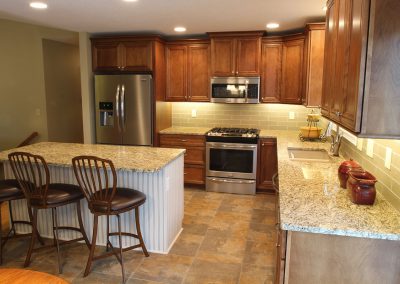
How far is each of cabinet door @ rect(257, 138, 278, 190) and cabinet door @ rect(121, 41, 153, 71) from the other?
199 cm

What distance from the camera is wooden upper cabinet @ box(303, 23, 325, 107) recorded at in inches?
152

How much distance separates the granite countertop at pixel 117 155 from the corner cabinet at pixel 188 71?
1.88m

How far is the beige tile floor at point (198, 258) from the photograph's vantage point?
2652 millimetres

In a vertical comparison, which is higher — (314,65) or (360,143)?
(314,65)

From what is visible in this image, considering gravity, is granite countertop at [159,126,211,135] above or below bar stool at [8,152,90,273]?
above

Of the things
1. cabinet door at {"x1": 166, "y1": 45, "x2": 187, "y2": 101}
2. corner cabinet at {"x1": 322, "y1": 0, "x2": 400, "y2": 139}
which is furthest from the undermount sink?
cabinet door at {"x1": 166, "y1": 45, "x2": 187, "y2": 101}

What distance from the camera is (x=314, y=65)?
12.8 feet

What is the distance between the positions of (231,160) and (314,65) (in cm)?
170

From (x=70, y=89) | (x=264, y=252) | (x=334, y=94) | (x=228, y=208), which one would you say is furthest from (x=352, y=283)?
(x=70, y=89)

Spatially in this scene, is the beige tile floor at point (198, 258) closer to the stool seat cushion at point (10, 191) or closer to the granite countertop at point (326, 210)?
the stool seat cushion at point (10, 191)

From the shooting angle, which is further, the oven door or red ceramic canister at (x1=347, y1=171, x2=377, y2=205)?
the oven door

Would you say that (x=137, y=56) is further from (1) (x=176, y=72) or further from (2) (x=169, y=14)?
(2) (x=169, y=14)

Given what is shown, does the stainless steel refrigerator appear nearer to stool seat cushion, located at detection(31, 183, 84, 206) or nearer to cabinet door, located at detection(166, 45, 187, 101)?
cabinet door, located at detection(166, 45, 187, 101)

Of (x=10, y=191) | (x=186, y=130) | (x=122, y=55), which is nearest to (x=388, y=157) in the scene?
(x=10, y=191)
